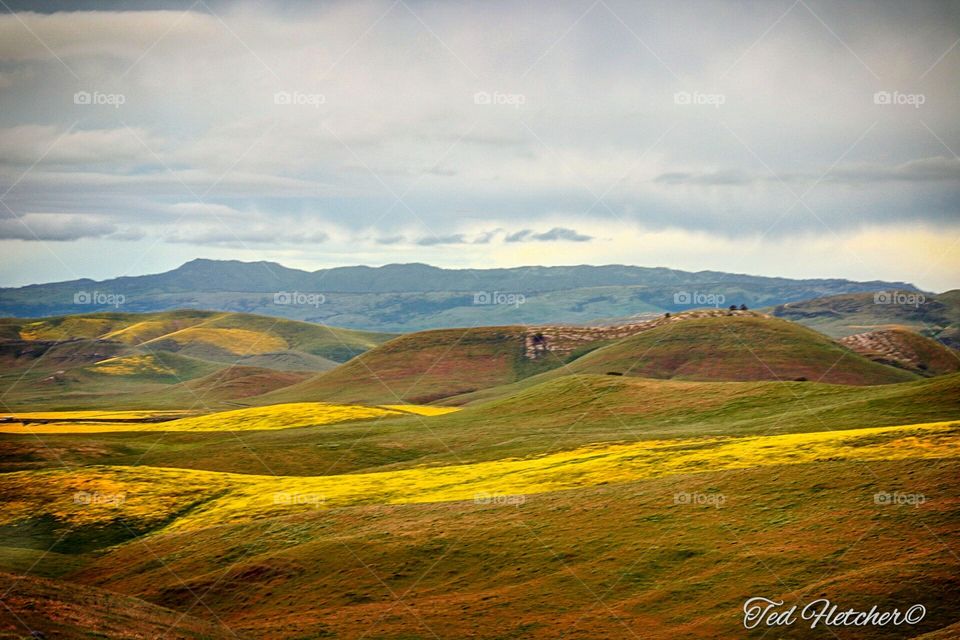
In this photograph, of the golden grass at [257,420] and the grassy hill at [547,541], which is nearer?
the grassy hill at [547,541]

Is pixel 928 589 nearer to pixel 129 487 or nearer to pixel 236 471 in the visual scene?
pixel 129 487

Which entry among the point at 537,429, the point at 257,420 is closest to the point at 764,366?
the point at 537,429

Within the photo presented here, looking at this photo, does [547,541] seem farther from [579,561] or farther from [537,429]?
[537,429]

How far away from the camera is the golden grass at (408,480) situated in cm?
6769

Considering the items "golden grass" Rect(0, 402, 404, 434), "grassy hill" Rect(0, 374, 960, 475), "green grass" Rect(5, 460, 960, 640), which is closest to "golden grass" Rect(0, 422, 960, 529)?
"green grass" Rect(5, 460, 960, 640)

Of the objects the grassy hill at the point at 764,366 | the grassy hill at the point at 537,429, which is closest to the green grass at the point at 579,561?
the grassy hill at the point at 537,429

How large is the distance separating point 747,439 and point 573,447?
64.0ft

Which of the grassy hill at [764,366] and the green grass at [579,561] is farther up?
the grassy hill at [764,366]
